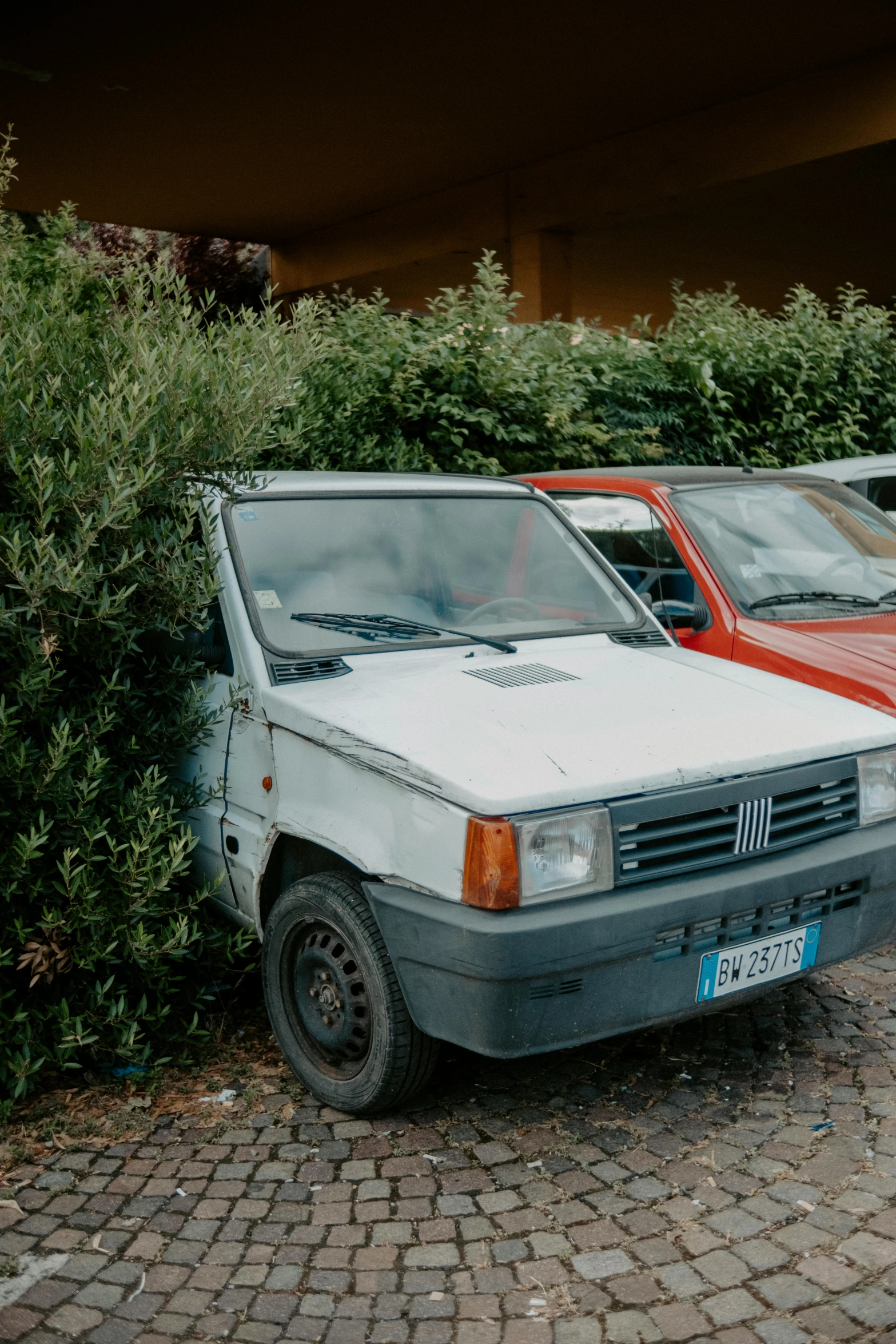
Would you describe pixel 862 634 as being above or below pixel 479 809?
→ above

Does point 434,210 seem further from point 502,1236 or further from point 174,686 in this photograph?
point 502,1236

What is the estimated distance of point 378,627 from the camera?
4039mm

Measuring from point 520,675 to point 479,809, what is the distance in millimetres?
973

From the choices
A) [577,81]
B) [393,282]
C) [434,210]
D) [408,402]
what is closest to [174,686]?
[408,402]

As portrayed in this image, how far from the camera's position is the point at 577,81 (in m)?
13.1

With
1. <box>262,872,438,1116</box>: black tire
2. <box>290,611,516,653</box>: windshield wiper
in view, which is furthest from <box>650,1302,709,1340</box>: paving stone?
<box>290,611,516,653</box>: windshield wiper

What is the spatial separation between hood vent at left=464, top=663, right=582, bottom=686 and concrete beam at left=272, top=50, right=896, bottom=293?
1170cm

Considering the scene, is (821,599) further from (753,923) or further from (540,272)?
(540,272)

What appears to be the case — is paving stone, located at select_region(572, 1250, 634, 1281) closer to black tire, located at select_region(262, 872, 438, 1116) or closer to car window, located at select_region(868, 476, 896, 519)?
black tire, located at select_region(262, 872, 438, 1116)

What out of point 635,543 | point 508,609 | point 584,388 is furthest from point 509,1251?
point 584,388

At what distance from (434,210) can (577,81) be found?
16.0ft

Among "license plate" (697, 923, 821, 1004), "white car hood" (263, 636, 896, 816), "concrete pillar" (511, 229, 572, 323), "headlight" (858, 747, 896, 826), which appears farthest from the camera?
"concrete pillar" (511, 229, 572, 323)

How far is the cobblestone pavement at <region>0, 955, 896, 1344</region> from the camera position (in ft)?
8.71

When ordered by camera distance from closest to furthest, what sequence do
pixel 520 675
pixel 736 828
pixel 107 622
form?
1. pixel 736 828
2. pixel 107 622
3. pixel 520 675
